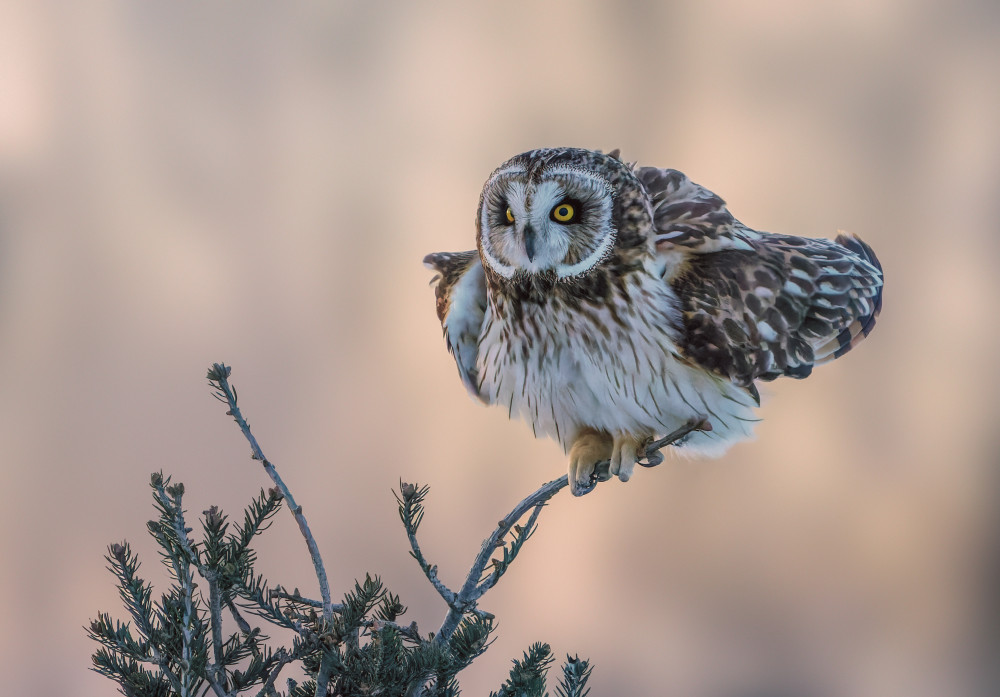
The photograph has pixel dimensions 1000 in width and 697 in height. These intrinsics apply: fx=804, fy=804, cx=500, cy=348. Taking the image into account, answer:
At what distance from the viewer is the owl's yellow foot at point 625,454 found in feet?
3.36

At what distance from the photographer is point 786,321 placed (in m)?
1.00

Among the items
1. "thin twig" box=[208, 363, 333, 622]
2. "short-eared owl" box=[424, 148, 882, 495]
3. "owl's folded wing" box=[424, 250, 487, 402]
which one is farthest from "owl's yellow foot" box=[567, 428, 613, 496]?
"thin twig" box=[208, 363, 333, 622]

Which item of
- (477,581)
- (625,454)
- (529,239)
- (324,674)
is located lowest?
(324,674)

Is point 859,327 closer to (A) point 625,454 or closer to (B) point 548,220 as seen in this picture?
(A) point 625,454

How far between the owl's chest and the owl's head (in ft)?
0.17

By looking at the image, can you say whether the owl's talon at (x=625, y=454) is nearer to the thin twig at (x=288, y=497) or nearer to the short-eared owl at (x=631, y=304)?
the short-eared owl at (x=631, y=304)

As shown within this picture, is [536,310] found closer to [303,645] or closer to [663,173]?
[663,173]

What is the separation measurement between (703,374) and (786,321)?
133mm

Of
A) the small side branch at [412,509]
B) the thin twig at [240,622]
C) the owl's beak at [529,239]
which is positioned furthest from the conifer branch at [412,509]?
the owl's beak at [529,239]

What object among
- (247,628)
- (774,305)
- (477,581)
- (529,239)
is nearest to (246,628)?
(247,628)

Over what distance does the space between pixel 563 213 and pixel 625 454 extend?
0.34 m

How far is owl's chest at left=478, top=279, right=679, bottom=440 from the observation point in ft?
3.06

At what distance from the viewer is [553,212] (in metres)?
0.88

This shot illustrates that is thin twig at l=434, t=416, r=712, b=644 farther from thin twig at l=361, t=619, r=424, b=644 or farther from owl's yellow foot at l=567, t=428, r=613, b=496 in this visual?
owl's yellow foot at l=567, t=428, r=613, b=496
